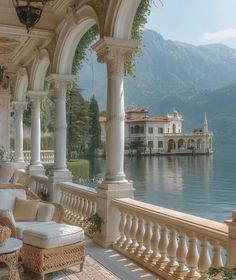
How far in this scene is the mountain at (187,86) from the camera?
119m

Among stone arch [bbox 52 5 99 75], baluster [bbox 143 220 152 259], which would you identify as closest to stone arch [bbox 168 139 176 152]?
stone arch [bbox 52 5 99 75]

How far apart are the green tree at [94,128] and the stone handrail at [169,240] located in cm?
4177

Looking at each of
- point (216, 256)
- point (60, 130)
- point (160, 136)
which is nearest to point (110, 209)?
point (216, 256)

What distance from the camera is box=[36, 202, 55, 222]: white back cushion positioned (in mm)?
4469

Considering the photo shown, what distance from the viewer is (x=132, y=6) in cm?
465

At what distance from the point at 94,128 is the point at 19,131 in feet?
127

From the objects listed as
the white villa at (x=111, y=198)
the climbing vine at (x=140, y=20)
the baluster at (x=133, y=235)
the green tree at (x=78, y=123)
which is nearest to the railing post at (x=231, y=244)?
the white villa at (x=111, y=198)

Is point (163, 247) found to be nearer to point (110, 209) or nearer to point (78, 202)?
point (110, 209)

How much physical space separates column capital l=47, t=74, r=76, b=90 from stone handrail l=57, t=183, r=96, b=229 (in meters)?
1.75

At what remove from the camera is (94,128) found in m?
49.4

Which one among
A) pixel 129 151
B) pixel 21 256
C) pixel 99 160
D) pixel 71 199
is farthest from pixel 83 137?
pixel 21 256

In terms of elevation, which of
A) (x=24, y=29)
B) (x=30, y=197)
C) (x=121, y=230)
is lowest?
(x=121, y=230)

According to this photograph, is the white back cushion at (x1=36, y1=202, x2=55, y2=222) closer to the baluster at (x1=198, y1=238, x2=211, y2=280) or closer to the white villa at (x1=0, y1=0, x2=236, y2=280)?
the white villa at (x1=0, y1=0, x2=236, y2=280)

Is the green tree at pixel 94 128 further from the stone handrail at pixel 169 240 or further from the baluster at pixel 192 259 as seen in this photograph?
the baluster at pixel 192 259
